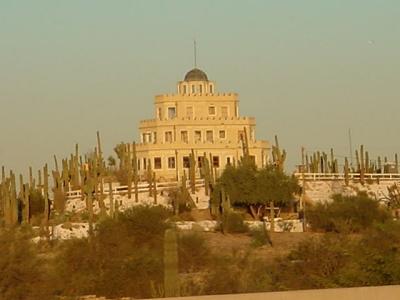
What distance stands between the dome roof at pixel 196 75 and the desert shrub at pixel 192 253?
5658 cm

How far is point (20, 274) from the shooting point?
24.0 meters

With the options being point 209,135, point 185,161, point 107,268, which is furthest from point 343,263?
point 209,135

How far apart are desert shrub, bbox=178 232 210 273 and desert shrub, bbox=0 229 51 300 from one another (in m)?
6.51

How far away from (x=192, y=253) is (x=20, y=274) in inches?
362

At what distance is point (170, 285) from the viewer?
63.6 ft

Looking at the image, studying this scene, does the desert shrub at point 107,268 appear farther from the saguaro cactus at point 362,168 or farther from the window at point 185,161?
the window at point 185,161

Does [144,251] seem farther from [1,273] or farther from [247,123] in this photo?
[247,123]

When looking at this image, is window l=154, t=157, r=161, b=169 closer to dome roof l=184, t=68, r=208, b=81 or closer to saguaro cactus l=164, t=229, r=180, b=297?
dome roof l=184, t=68, r=208, b=81

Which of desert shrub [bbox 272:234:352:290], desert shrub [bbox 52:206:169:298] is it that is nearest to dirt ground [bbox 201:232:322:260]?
desert shrub [bbox 52:206:169:298]

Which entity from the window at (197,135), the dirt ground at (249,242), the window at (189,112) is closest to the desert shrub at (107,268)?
the dirt ground at (249,242)

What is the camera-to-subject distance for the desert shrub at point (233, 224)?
1949 inches

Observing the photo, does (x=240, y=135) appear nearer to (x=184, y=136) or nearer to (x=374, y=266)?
(x=184, y=136)

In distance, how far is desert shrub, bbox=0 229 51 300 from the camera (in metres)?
23.5

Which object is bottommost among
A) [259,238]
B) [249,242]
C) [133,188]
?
[249,242]
